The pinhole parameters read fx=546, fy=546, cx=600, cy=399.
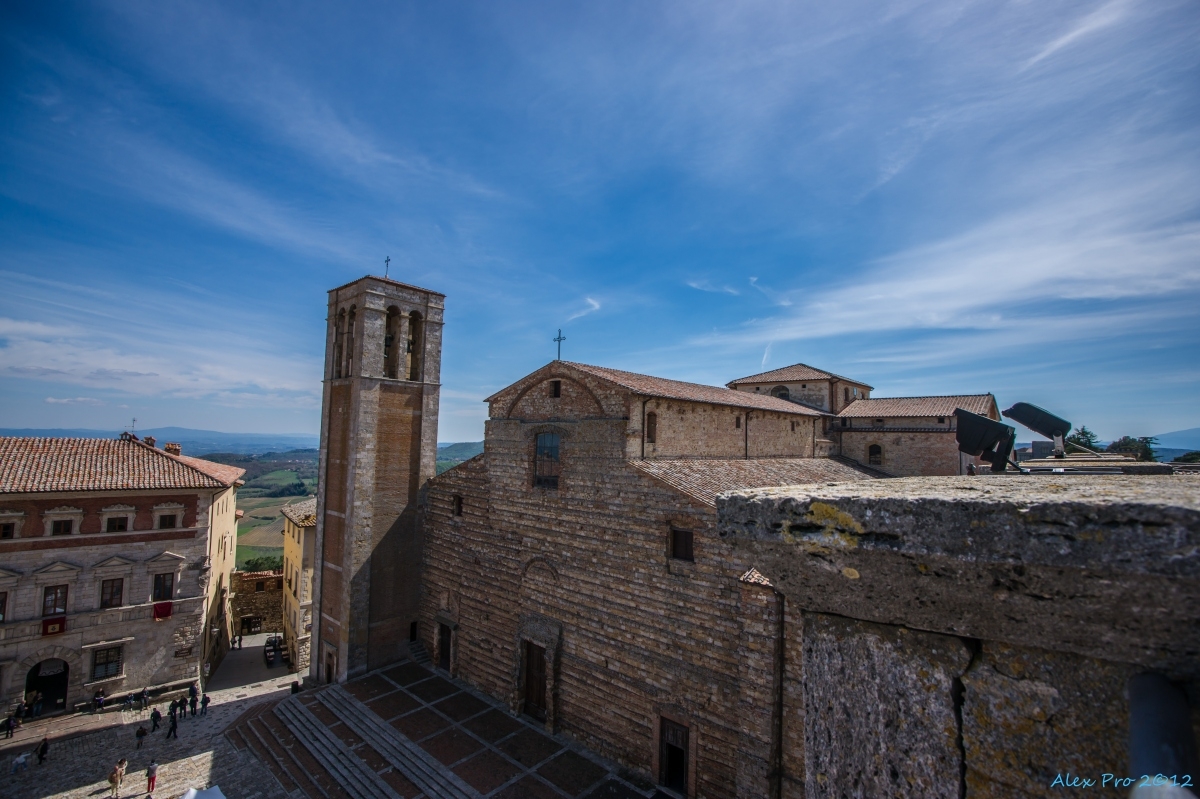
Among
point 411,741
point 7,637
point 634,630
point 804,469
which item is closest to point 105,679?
point 7,637

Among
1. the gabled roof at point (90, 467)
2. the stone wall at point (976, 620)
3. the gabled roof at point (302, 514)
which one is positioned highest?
the stone wall at point (976, 620)

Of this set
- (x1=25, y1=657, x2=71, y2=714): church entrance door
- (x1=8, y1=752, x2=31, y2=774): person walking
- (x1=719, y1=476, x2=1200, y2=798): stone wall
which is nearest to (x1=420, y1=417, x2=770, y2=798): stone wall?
(x1=719, y1=476, x2=1200, y2=798): stone wall

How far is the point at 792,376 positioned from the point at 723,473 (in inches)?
618

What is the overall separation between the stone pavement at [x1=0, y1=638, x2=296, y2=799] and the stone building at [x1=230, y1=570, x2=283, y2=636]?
11971 mm

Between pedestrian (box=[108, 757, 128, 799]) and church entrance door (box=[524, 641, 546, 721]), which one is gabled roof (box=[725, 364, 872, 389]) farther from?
pedestrian (box=[108, 757, 128, 799])

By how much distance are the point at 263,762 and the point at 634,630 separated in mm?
10908

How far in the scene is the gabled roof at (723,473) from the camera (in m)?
12.5

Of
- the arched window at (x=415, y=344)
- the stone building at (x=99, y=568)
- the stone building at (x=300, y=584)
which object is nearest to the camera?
the stone building at (x=99, y=568)

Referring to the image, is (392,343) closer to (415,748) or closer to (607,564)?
(607,564)

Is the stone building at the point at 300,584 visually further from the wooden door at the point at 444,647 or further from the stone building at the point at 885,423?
the stone building at the point at 885,423

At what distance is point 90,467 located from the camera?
1812 centimetres

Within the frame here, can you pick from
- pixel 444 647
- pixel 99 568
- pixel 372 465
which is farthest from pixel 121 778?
pixel 372 465

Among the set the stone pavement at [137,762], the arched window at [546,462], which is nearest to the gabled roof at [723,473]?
the arched window at [546,462]

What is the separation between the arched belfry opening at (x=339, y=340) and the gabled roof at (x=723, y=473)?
1258 centimetres
